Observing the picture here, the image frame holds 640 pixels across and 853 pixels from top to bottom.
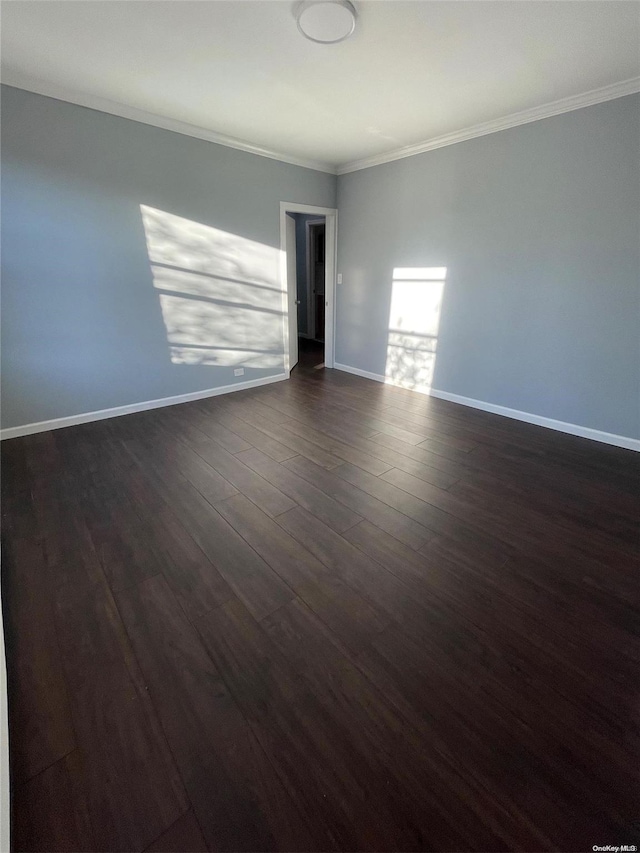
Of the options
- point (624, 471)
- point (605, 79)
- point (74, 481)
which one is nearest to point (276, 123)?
point (605, 79)

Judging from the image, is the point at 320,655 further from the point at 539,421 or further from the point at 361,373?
the point at 361,373

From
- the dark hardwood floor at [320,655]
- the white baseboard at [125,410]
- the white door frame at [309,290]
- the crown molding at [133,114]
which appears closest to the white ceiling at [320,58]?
the crown molding at [133,114]

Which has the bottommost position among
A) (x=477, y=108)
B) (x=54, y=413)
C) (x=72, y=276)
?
(x=54, y=413)

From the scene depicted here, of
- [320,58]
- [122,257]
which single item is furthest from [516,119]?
[122,257]

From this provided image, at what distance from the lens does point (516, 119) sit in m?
3.22

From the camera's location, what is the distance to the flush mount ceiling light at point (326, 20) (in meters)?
1.87

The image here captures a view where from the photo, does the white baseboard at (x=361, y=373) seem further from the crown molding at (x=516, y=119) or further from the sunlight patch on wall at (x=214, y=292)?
the crown molding at (x=516, y=119)

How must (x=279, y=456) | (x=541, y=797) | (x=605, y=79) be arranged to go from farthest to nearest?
1. (x=279, y=456)
2. (x=605, y=79)
3. (x=541, y=797)

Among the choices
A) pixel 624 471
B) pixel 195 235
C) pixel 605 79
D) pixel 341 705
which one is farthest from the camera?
pixel 195 235

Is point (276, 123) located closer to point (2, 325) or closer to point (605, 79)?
point (605, 79)

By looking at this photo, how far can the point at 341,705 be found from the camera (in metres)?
1.29

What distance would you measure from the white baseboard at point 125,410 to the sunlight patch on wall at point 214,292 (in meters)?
0.26

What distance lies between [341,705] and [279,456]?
1934mm

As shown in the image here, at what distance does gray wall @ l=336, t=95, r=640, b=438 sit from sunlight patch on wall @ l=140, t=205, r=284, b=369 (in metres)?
1.56
